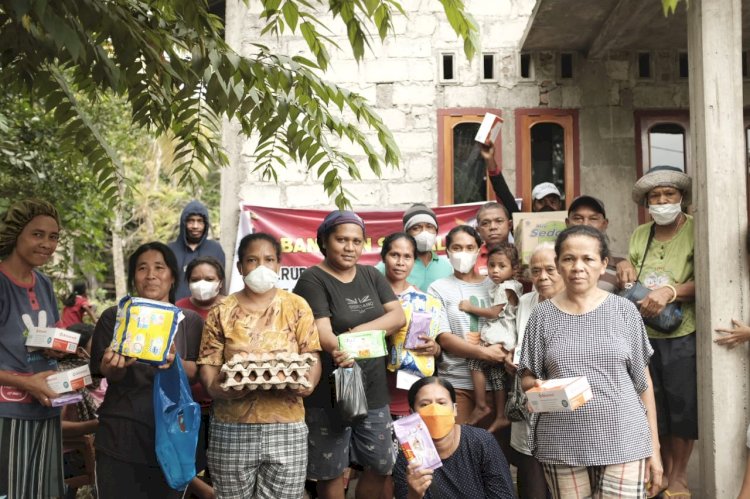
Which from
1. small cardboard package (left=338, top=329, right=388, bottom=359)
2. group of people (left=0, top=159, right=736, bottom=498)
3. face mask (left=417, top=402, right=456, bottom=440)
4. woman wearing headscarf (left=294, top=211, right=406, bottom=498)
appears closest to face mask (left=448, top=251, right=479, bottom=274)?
group of people (left=0, top=159, right=736, bottom=498)

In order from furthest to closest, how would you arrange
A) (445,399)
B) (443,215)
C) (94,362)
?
(443,215)
(94,362)
(445,399)

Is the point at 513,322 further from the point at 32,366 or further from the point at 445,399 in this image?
the point at 32,366

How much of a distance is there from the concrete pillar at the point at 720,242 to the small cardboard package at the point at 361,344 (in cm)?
219

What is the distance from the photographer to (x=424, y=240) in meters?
6.02

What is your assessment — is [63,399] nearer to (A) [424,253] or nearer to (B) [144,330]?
(B) [144,330]

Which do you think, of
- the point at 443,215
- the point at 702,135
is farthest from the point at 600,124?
the point at 702,135

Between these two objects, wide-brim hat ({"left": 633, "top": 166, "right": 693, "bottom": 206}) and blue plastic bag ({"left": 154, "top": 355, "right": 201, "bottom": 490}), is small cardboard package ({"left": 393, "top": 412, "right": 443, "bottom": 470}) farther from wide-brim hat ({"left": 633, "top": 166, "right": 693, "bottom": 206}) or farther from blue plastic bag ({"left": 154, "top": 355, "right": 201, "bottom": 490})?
wide-brim hat ({"left": 633, "top": 166, "right": 693, "bottom": 206})

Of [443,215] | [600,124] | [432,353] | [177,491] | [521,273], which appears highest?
[600,124]

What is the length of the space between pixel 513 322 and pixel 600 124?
3741 mm

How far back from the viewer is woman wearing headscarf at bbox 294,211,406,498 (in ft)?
14.4

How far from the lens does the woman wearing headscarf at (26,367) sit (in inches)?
158

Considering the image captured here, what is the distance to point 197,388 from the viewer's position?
4867 millimetres

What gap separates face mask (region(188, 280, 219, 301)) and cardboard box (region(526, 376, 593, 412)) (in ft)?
8.70

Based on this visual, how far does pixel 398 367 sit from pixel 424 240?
1.44 meters
